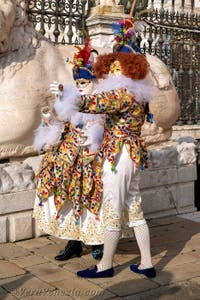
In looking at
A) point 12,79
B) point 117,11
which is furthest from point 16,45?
point 117,11

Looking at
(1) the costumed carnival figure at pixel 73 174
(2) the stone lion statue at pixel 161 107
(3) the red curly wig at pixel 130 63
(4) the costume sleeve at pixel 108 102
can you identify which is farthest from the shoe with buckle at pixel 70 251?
(2) the stone lion statue at pixel 161 107

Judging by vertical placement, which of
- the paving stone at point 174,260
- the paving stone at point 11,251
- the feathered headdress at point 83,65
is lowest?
the paving stone at point 174,260

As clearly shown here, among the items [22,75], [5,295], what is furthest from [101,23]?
[5,295]

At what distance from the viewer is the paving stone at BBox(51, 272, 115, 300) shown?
3242 mm

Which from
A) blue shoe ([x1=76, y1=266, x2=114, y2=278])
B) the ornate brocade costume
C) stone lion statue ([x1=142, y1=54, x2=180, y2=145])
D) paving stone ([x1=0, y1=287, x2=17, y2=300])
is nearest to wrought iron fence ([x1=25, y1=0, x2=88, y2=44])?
stone lion statue ([x1=142, y1=54, x2=180, y2=145])

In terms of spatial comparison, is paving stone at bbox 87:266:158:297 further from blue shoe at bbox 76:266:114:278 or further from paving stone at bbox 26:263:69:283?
paving stone at bbox 26:263:69:283

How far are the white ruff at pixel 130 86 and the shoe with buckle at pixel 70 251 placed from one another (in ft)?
4.25

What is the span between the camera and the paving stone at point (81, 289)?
3.24 metres

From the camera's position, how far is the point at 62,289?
132 inches

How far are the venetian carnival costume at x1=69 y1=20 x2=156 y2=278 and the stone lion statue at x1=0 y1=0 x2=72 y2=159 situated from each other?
4.43ft

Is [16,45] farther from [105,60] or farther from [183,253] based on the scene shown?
[183,253]

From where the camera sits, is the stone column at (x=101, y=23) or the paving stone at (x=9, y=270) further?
the stone column at (x=101, y=23)

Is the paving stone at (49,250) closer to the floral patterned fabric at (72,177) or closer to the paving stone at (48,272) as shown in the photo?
the paving stone at (48,272)

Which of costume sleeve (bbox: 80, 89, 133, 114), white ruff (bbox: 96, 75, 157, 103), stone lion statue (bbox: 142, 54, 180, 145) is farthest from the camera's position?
stone lion statue (bbox: 142, 54, 180, 145)
